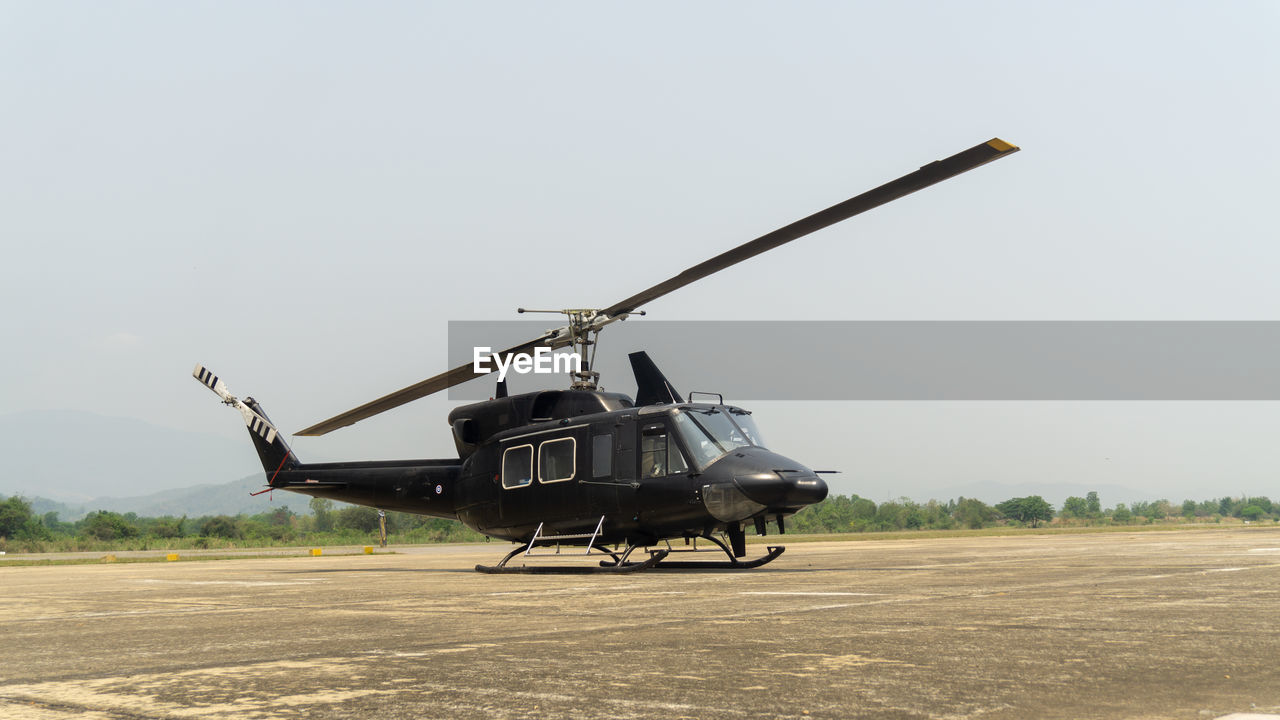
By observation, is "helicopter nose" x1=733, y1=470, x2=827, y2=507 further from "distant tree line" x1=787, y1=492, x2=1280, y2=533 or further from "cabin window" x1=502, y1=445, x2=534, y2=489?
"distant tree line" x1=787, y1=492, x2=1280, y2=533

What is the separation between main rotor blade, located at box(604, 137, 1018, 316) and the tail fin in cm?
1034

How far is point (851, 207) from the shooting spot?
10.8 meters

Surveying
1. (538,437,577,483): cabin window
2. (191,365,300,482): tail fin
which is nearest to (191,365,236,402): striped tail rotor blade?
(191,365,300,482): tail fin

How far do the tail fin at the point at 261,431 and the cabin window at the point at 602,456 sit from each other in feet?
27.9

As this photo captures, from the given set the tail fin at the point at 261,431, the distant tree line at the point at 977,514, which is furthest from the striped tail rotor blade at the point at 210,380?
the distant tree line at the point at 977,514

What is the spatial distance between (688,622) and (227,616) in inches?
155

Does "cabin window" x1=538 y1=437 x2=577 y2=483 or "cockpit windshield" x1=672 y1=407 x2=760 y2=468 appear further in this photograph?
"cabin window" x1=538 y1=437 x2=577 y2=483

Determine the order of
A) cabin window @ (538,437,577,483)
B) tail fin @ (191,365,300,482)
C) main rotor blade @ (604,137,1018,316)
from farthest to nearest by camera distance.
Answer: tail fin @ (191,365,300,482)
cabin window @ (538,437,577,483)
main rotor blade @ (604,137,1018,316)

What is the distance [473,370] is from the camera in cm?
1606

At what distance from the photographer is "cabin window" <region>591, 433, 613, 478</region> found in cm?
1466

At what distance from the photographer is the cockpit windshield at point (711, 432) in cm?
1395

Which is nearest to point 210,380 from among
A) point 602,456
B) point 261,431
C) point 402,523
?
point 261,431

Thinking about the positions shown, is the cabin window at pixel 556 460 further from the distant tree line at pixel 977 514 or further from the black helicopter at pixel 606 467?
the distant tree line at pixel 977 514

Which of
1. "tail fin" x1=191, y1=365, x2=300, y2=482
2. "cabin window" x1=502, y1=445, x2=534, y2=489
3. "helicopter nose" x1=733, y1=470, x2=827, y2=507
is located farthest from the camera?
"tail fin" x1=191, y1=365, x2=300, y2=482
